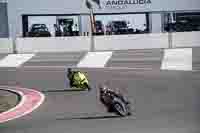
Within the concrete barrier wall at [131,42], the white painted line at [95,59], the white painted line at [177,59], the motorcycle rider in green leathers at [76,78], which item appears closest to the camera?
the motorcycle rider in green leathers at [76,78]

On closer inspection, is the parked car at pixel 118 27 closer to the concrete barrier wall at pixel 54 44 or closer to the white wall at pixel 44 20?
the white wall at pixel 44 20

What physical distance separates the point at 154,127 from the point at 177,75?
1241cm

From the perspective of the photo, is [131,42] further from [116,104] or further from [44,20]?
[116,104]

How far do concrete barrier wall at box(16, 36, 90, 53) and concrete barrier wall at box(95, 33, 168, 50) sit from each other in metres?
0.84

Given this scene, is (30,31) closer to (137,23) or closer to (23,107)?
(137,23)

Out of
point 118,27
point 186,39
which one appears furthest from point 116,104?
point 118,27

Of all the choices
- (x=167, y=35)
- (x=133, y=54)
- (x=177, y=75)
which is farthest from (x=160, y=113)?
(x=167, y=35)

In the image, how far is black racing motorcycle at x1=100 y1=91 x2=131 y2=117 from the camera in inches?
595

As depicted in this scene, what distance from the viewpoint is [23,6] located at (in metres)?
50.9

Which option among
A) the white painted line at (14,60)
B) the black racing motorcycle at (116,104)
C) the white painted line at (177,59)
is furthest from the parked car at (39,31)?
the black racing motorcycle at (116,104)

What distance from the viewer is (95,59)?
32500mm

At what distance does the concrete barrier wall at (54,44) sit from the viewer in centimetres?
3619

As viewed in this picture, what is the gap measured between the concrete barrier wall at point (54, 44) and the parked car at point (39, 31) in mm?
11082

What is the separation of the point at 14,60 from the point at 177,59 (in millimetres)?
8447
